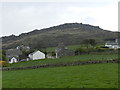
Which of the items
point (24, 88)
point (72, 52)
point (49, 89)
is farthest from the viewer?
point (72, 52)

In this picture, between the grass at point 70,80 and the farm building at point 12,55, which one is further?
the farm building at point 12,55

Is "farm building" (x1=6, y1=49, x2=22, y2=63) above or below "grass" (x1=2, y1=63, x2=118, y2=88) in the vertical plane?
below

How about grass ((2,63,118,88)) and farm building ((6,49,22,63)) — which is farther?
farm building ((6,49,22,63))

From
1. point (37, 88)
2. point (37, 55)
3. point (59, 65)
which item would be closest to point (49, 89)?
point (37, 88)

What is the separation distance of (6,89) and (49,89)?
A: 347 cm

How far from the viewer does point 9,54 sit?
9888cm

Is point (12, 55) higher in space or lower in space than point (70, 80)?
lower

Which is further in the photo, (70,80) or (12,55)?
(12,55)

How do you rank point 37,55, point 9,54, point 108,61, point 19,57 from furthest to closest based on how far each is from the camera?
1. point 9,54
2. point 19,57
3. point 37,55
4. point 108,61

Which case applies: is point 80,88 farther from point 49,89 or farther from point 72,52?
point 72,52

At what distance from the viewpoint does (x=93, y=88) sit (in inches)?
539

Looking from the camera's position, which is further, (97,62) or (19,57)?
(19,57)

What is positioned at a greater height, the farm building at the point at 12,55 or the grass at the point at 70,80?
the grass at the point at 70,80

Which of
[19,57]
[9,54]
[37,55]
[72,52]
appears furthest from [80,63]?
[9,54]
